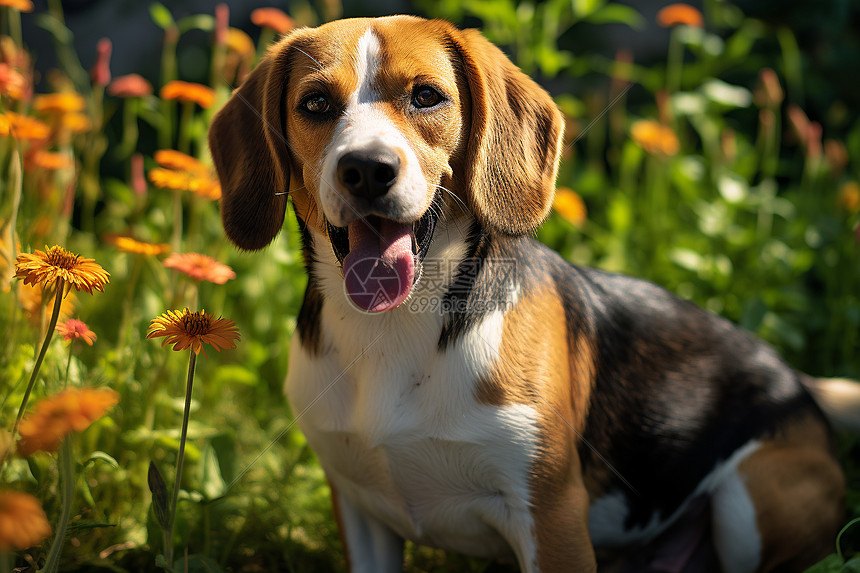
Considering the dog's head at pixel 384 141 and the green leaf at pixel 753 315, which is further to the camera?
the green leaf at pixel 753 315

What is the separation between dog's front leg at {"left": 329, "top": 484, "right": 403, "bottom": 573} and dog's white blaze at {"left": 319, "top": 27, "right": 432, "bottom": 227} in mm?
1005

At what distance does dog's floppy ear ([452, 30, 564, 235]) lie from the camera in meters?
2.06

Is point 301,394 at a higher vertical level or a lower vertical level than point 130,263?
higher

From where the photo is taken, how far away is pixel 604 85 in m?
5.73

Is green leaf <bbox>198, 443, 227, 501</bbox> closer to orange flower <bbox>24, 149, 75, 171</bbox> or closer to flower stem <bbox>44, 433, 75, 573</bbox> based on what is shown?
flower stem <bbox>44, 433, 75, 573</bbox>

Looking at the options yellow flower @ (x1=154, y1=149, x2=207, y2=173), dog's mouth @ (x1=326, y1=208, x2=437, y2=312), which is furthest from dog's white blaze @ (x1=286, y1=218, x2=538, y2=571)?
yellow flower @ (x1=154, y1=149, x2=207, y2=173)

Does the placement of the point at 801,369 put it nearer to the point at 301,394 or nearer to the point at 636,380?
the point at 636,380

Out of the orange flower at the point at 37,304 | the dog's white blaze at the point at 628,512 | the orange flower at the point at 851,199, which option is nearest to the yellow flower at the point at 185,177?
the orange flower at the point at 37,304

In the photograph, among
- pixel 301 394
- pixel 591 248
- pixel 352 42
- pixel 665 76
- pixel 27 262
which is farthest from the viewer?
pixel 665 76

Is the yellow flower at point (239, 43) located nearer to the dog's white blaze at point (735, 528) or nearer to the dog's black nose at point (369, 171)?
the dog's black nose at point (369, 171)

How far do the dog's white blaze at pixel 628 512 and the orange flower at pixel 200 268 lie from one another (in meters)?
1.33

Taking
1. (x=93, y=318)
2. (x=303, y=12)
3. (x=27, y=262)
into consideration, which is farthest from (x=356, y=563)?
(x=303, y=12)

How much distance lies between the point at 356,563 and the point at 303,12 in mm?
2961

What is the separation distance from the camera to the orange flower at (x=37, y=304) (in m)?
2.05
